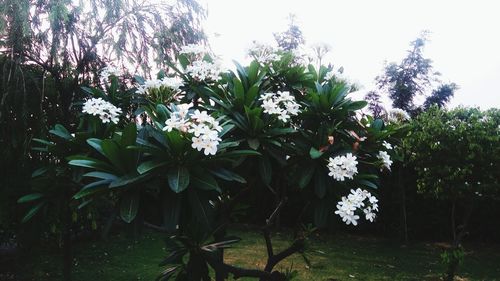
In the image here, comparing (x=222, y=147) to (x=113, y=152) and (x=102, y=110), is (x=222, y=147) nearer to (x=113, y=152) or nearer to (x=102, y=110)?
(x=113, y=152)

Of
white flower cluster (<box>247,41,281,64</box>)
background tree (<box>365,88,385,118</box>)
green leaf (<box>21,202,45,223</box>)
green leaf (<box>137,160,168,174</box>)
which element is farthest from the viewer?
background tree (<box>365,88,385,118</box>)

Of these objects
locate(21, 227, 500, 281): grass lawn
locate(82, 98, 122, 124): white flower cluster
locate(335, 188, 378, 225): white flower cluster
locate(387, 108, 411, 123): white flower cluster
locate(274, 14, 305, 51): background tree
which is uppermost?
locate(274, 14, 305, 51): background tree

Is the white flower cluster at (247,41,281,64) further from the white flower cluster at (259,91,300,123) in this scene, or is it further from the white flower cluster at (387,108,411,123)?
the white flower cluster at (387,108,411,123)

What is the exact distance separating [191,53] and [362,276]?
3.79 m

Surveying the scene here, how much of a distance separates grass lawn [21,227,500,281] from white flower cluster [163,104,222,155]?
11.6 ft

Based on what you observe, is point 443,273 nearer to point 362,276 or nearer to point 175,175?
point 362,276

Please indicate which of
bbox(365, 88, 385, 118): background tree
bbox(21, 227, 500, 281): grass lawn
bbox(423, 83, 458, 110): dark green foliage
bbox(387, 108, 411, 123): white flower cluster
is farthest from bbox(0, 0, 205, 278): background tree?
bbox(423, 83, 458, 110): dark green foliage

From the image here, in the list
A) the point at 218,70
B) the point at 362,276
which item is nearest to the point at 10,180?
the point at 218,70

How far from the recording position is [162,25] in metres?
4.34

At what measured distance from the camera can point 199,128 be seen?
1.42 metres

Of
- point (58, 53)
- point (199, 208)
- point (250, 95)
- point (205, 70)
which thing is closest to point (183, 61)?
point (205, 70)

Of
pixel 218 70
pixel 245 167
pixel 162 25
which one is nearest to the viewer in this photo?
pixel 245 167

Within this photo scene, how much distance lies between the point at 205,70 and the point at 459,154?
3620 mm

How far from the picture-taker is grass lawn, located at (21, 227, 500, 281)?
4883 mm
